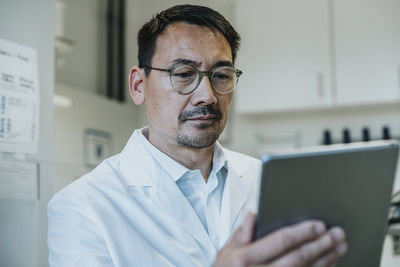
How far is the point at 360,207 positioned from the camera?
27.2 inches

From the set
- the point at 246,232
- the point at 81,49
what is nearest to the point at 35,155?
the point at 246,232

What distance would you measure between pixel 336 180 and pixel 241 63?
2388 millimetres

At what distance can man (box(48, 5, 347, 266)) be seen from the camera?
1007 mm

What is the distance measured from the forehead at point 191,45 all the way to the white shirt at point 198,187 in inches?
9.1

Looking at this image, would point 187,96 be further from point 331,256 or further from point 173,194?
point 331,256

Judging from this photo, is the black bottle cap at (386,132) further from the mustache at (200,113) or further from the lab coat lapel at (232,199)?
the mustache at (200,113)

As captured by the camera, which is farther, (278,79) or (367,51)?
(278,79)

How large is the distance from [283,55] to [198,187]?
1800 millimetres

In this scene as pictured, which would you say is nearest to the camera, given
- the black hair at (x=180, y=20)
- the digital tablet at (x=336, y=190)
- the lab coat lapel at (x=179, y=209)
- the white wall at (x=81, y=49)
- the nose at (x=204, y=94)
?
the digital tablet at (x=336, y=190)

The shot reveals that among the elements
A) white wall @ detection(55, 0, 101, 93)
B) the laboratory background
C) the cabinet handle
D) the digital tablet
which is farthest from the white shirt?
white wall @ detection(55, 0, 101, 93)

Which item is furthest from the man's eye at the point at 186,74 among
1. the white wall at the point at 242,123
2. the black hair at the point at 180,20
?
the white wall at the point at 242,123

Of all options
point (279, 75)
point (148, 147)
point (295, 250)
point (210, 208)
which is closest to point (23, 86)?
point (148, 147)

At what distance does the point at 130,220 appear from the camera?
1.08m

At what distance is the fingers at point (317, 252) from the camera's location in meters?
0.60
